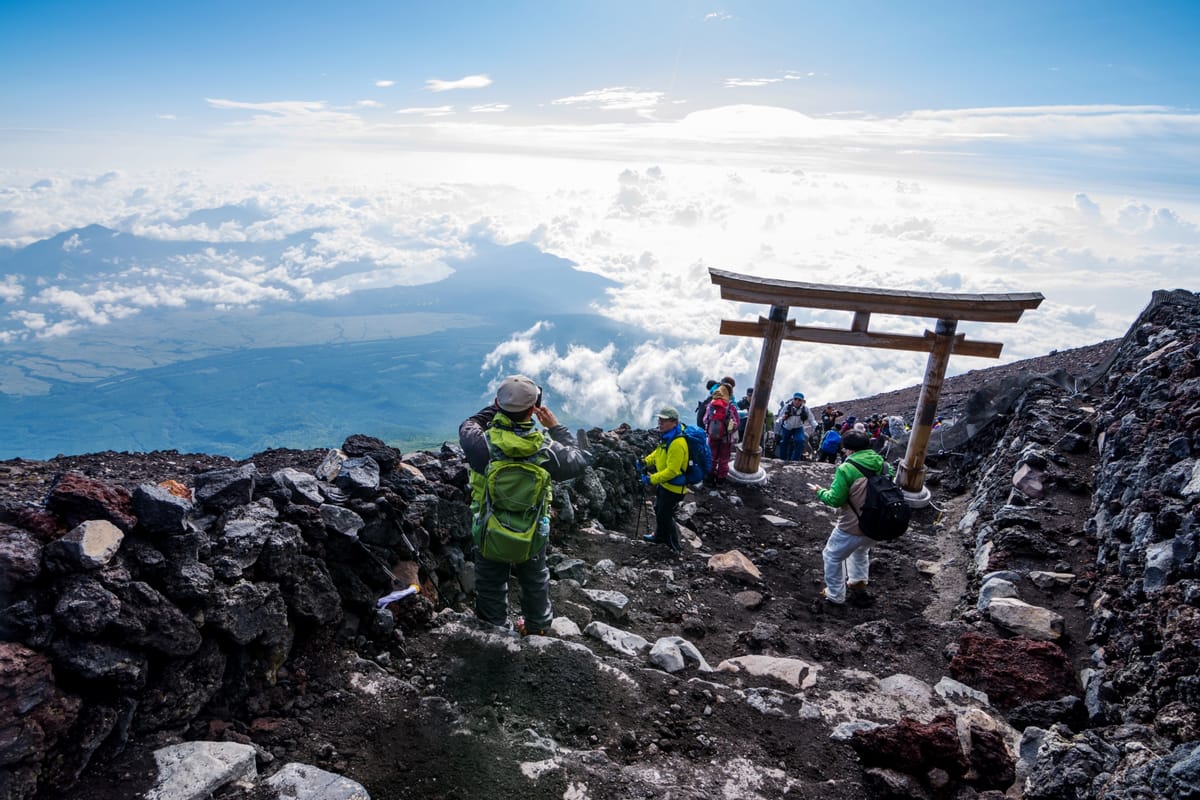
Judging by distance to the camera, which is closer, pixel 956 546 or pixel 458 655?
pixel 458 655

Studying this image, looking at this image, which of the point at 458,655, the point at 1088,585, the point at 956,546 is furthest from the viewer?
the point at 956,546

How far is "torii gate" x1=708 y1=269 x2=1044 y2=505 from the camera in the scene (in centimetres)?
1131

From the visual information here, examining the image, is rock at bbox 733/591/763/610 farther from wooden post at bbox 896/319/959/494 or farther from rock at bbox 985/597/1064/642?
wooden post at bbox 896/319/959/494

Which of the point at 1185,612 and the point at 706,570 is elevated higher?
the point at 1185,612

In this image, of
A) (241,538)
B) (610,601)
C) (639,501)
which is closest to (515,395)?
(241,538)

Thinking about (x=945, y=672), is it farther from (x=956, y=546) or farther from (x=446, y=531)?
(x=446, y=531)

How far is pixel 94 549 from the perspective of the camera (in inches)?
132

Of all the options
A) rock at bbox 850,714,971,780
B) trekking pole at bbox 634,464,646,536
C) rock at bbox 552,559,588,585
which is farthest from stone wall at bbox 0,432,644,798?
trekking pole at bbox 634,464,646,536

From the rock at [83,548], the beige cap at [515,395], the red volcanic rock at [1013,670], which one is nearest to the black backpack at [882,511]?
the red volcanic rock at [1013,670]

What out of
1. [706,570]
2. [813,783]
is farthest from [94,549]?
[706,570]

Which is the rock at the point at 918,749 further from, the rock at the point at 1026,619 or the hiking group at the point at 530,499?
the hiking group at the point at 530,499

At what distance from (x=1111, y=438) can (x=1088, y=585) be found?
322cm

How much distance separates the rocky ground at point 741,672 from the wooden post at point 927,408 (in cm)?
257

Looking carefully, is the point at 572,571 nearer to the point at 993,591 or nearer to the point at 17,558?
the point at 993,591
